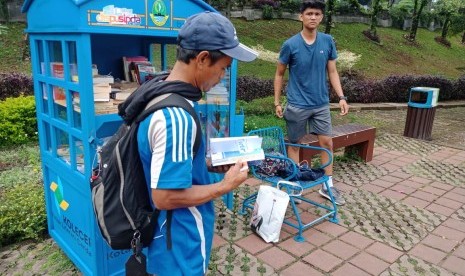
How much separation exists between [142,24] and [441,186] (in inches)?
162

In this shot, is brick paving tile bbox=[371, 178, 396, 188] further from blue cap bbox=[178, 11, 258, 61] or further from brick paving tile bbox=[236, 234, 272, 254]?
blue cap bbox=[178, 11, 258, 61]

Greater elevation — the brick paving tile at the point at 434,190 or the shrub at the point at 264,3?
the shrub at the point at 264,3

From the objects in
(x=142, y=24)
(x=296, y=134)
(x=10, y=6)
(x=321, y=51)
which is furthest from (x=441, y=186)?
(x=10, y=6)

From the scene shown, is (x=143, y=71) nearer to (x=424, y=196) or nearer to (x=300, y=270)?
(x=300, y=270)

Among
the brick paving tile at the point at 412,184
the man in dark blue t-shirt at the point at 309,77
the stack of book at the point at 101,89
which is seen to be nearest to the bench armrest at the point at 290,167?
the man in dark blue t-shirt at the point at 309,77

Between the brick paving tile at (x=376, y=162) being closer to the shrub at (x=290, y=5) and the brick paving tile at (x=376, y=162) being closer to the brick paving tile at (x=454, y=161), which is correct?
the brick paving tile at (x=454, y=161)

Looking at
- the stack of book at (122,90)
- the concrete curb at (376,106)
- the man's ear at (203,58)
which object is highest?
the man's ear at (203,58)

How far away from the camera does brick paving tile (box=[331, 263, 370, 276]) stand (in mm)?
2711

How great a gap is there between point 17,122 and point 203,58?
5.24 metres

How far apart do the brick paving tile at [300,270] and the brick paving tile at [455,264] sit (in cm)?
106

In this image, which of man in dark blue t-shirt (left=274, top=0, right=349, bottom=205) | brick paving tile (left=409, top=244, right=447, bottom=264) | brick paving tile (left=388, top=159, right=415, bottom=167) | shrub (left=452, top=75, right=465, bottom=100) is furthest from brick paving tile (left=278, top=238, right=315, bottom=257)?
shrub (left=452, top=75, right=465, bottom=100)

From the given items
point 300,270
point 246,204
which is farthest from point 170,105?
point 246,204

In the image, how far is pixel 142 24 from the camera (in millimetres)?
2268

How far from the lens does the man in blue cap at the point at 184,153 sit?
123 centimetres
